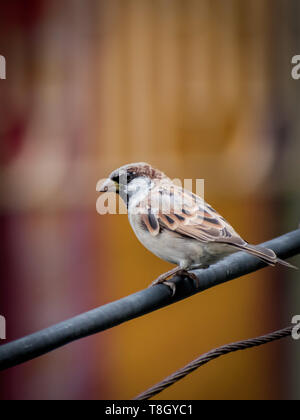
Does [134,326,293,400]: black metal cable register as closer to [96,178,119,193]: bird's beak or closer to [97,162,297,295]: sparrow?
[97,162,297,295]: sparrow

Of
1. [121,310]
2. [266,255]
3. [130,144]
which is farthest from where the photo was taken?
[130,144]

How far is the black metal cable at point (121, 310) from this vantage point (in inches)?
20.6

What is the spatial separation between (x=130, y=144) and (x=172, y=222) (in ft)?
1.75

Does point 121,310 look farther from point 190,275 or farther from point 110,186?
point 110,186

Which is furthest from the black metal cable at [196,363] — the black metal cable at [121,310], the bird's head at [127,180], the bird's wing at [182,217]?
the bird's head at [127,180]

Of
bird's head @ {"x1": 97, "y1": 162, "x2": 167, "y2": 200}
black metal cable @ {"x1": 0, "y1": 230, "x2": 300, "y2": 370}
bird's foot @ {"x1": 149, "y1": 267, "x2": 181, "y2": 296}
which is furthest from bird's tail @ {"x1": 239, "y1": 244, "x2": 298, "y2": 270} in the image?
bird's head @ {"x1": 97, "y1": 162, "x2": 167, "y2": 200}

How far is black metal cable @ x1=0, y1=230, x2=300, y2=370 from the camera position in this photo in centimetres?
52

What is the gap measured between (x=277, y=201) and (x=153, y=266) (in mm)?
321

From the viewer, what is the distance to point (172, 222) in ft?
2.84

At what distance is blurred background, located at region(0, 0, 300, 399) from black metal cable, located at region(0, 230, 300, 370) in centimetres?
49

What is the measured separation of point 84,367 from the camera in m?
1.32

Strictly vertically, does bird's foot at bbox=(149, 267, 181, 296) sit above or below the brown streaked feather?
below

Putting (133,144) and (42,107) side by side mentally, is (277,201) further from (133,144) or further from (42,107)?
(42,107)

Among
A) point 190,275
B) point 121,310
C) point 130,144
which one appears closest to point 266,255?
point 190,275
